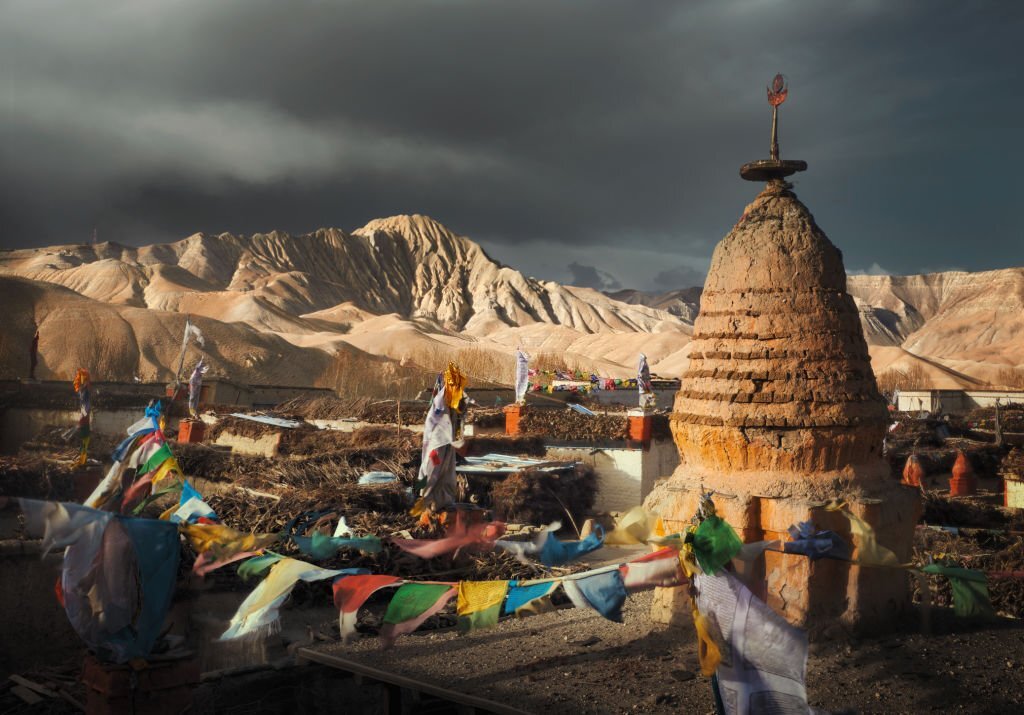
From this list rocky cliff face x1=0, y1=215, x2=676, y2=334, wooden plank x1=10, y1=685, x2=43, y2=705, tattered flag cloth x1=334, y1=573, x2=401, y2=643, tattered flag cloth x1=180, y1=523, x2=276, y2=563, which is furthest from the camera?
rocky cliff face x1=0, y1=215, x2=676, y2=334

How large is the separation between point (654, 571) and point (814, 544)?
1394mm

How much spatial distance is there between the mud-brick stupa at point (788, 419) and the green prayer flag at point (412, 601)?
8.92 ft

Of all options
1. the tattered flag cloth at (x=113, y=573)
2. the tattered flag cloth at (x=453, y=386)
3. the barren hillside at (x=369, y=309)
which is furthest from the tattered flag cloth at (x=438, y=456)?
the barren hillside at (x=369, y=309)

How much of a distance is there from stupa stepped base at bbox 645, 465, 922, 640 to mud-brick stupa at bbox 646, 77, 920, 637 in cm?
1

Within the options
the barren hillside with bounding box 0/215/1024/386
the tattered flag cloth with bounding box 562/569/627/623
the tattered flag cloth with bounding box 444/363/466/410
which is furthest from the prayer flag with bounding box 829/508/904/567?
the barren hillside with bounding box 0/215/1024/386

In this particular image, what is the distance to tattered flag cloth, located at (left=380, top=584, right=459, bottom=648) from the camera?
6.01m

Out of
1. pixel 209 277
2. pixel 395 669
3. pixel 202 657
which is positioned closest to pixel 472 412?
pixel 202 657

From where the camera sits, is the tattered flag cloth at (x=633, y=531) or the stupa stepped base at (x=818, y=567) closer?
the tattered flag cloth at (x=633, y=531)

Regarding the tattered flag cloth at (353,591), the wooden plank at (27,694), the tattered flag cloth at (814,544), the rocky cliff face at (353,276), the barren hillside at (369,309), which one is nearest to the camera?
the tattered flag cloth at (353,591)

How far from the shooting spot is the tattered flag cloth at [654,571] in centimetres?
582

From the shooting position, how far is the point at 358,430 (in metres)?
22.5

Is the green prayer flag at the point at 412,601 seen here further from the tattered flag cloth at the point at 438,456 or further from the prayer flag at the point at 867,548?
the tattered flag cloth at the point at 438,456

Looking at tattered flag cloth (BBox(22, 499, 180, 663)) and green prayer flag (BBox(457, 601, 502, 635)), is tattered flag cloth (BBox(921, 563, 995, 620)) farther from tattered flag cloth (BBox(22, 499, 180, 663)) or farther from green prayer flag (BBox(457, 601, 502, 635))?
tattered flag cloth (BBox(22, 499, 180, 663))

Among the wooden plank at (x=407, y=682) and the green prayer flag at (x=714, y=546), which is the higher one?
the green prayer flag at (x=714, y=546)
